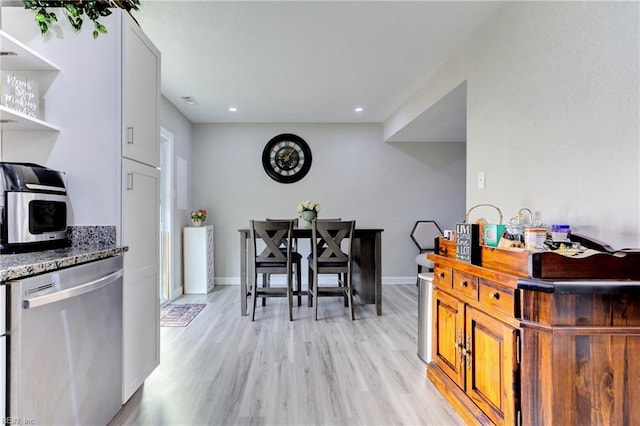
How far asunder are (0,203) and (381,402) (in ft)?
7.10

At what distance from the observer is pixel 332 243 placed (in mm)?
3396

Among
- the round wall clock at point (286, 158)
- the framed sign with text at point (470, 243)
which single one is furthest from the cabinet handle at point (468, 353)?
the round wall clock at point (286, 158)

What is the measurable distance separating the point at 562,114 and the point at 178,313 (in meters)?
A: 3.78

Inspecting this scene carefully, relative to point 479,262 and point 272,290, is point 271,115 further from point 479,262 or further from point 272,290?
point 479,262

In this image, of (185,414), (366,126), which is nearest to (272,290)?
(185,414)

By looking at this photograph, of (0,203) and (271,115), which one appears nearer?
(0,203)

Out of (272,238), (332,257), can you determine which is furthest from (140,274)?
(332,257)

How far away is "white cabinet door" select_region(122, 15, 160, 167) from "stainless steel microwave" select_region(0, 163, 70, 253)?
0.38m

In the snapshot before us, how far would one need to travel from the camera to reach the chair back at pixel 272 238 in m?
3.35

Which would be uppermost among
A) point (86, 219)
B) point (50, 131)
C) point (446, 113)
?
point (446, 113)

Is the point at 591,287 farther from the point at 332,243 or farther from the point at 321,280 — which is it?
the point at 321,280

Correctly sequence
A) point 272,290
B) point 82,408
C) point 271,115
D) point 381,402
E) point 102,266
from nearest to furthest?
point 82,408
point 102,266
point 381,402
point 272,290
point 271,115

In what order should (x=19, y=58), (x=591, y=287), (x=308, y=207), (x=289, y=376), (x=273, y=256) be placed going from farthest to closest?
1. (x=308, y=207)
2. (x=273, y=256)
3. (x=289, y=376)
4. (x=19, y=58)
5. (x=591, y=287)

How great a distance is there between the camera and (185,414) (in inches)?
69.4
